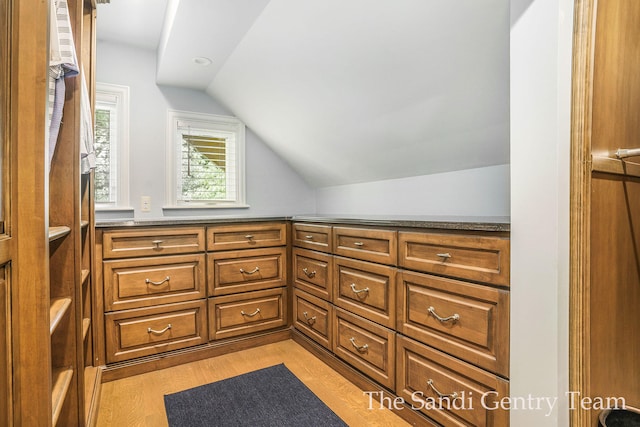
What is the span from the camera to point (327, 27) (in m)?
1.88

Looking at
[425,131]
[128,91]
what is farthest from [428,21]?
[128,91]

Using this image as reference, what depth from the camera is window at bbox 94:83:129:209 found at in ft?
9.48

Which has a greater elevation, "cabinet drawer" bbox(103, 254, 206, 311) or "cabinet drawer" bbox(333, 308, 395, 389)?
"cabinet drawer" bbox(103, 254, 206, 311)

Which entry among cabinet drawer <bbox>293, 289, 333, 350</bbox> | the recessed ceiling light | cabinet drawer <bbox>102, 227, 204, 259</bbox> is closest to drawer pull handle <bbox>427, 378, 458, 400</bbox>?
cabinet drawer <bbox>293, 289, 333, 350</bbox>

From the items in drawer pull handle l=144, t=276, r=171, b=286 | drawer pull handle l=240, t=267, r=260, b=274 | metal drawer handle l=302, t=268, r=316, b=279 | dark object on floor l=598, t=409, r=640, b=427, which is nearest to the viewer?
dark object on floor l=598, t=409, r=640, b=427

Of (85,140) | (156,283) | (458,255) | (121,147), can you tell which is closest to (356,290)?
(458,255)

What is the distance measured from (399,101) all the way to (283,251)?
4.64 feet

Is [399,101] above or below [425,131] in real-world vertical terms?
above

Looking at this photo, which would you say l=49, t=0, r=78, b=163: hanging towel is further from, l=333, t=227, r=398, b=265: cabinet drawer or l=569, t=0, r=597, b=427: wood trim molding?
l=569, t=0, r=597, b=427: wood trim molding

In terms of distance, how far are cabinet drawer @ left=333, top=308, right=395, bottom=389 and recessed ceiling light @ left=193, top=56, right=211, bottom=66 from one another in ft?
6.56

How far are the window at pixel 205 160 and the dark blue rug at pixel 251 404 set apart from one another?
164 centimetres

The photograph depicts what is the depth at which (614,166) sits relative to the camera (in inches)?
47.9

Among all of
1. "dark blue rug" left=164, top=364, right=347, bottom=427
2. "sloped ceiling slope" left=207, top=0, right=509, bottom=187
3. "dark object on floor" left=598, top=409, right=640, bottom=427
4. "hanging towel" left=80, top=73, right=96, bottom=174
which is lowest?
"dark blue rug" left=164, top=364, right=347, bottom=427

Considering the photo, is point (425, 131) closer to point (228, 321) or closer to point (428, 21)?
point (428, 21)
